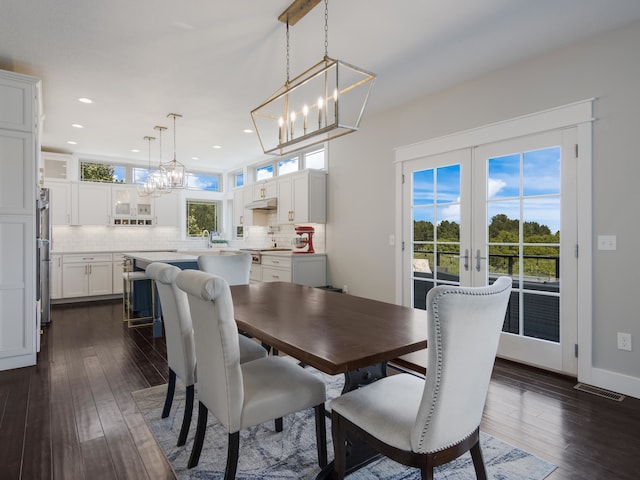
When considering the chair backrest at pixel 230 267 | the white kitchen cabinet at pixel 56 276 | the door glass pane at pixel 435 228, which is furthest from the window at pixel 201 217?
the door glass pane at pixel 435 228

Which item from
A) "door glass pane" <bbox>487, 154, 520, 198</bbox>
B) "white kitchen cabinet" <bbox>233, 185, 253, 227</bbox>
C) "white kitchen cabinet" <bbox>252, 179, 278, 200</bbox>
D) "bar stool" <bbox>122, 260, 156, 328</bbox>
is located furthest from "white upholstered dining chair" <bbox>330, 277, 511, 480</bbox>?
"white kitchen cabinet" <bbox>233, 185, 253, 227</bbox>

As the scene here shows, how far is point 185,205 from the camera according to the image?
7.96 meters

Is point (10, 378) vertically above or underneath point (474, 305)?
underneath

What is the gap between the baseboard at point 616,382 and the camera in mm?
2656

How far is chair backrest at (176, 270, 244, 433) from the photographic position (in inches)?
57.8

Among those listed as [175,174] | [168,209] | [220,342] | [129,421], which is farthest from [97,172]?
[220,342]

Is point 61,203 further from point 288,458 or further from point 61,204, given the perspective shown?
point 288,458

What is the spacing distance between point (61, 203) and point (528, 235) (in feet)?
23.5

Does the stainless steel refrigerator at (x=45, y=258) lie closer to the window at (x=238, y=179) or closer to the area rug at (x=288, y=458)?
the area rug at (x=288, y=458)

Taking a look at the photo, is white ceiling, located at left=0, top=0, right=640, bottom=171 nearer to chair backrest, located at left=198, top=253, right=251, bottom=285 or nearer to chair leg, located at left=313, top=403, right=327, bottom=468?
chair backrest, located at left=198, top=253, right=251, bottom=285

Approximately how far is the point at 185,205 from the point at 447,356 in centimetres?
763

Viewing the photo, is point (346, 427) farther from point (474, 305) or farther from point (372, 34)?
point (372, 34)

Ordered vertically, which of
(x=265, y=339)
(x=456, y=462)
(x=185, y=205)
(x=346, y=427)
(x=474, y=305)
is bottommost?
(x=456, y=462)

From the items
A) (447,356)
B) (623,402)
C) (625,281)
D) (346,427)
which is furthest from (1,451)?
(625,281)
